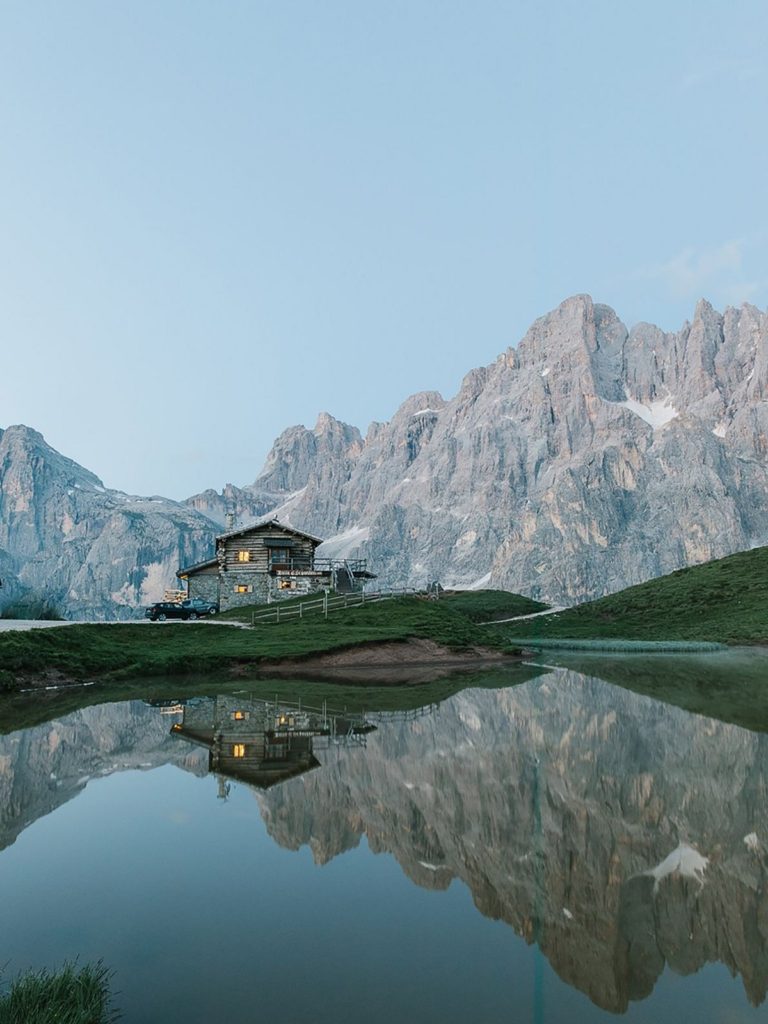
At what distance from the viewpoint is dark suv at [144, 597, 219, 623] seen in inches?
2295

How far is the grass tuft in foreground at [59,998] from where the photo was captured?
14.2 ft

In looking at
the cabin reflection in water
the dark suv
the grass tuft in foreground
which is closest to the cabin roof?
the dark suv

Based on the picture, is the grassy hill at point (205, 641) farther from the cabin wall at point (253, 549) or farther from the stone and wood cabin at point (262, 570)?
the cabin wall at point (253, 549)

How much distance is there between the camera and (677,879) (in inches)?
262

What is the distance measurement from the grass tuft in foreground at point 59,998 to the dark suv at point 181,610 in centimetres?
5393

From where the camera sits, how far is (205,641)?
3525 centimetres

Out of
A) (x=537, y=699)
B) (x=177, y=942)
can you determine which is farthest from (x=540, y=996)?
(x=537, y=699)

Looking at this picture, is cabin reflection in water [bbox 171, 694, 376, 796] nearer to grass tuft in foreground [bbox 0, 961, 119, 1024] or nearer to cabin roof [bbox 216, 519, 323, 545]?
grass tuft in foreground [bbox 0, 961, 119, 1024]

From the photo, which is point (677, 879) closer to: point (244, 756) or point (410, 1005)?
point (410, 1005)

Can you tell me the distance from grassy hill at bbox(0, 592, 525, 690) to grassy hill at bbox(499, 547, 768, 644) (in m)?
18.3

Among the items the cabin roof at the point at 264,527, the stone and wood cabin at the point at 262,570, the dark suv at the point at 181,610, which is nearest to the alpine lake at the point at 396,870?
the dark suv at the point at 181,610

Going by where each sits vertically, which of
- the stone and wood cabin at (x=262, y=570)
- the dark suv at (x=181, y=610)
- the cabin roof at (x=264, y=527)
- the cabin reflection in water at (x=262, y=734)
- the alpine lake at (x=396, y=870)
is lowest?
the alpine lake at (x=396, y=870)

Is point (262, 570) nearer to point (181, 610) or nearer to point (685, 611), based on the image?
point (181, 610)

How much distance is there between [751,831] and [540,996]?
4766 millimetres
